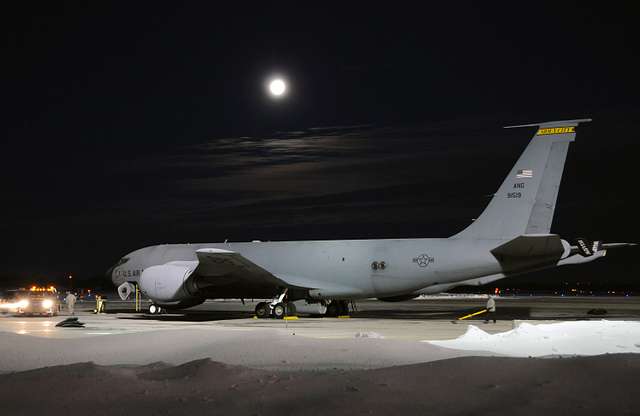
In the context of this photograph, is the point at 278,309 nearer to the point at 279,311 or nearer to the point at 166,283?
the point at 279,311

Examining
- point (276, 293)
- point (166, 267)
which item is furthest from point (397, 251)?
point (166, 267)

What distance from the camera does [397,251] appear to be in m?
32.3

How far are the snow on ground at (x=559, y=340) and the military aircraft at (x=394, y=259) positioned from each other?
32.6ft

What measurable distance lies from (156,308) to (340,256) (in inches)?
434

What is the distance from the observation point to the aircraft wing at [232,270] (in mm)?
33750

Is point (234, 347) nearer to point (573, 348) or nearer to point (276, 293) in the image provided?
point (573, 348)

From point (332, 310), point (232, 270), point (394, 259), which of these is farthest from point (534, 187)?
point (232, 270)

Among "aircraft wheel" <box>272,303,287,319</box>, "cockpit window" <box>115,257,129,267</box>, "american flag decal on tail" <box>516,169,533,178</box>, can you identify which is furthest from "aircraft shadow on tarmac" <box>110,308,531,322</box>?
"american flag decal on tail" <box>516,169,533,178</box>

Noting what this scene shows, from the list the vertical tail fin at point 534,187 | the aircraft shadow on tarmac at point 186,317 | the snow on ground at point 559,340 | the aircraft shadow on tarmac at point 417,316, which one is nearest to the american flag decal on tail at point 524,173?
the vertical tail fin at point 534,187

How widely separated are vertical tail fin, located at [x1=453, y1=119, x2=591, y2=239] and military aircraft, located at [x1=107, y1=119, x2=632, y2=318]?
4 cm

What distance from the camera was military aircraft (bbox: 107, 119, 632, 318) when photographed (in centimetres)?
2911

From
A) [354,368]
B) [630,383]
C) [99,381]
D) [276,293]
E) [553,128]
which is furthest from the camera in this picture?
[276,293]

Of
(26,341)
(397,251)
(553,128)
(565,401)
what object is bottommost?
(565,401)

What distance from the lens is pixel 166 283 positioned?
1377 inches
